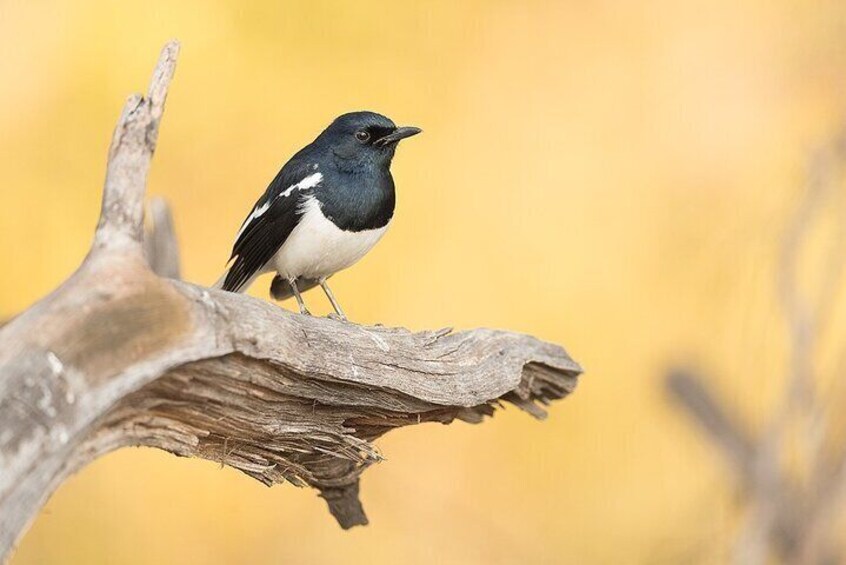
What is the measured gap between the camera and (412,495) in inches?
227

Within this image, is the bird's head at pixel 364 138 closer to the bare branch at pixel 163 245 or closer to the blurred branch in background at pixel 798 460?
the bare branch at pixel 163 245

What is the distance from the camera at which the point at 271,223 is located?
406 centimetres

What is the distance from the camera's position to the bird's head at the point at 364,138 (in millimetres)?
4109

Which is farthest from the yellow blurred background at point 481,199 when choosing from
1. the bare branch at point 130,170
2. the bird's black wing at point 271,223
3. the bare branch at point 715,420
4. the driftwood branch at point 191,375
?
the bare branch at point 130,170

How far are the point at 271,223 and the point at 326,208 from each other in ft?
0.60

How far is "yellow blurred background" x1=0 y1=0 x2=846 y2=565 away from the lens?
5.79m

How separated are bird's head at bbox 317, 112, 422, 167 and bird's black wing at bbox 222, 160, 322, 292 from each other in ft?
0.37

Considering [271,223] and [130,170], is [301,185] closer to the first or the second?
[271,223]

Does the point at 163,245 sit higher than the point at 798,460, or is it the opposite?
the point at 163,245

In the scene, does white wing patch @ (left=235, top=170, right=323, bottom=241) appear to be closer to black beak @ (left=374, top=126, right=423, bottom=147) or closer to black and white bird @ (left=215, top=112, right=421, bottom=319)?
black and white bird @ (left=215, top=112, right=421, bottom=319)

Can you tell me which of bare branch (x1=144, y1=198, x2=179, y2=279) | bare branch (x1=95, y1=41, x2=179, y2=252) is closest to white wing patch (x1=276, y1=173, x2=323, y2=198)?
bare branch (x1=144, y1=198, x2=179, y2=279)

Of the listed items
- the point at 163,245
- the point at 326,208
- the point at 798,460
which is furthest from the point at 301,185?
the point at 798,460

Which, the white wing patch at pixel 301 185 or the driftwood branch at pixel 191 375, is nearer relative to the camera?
the driftwood branch at pixel 191 375

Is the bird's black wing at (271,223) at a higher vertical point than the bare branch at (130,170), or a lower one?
higher
